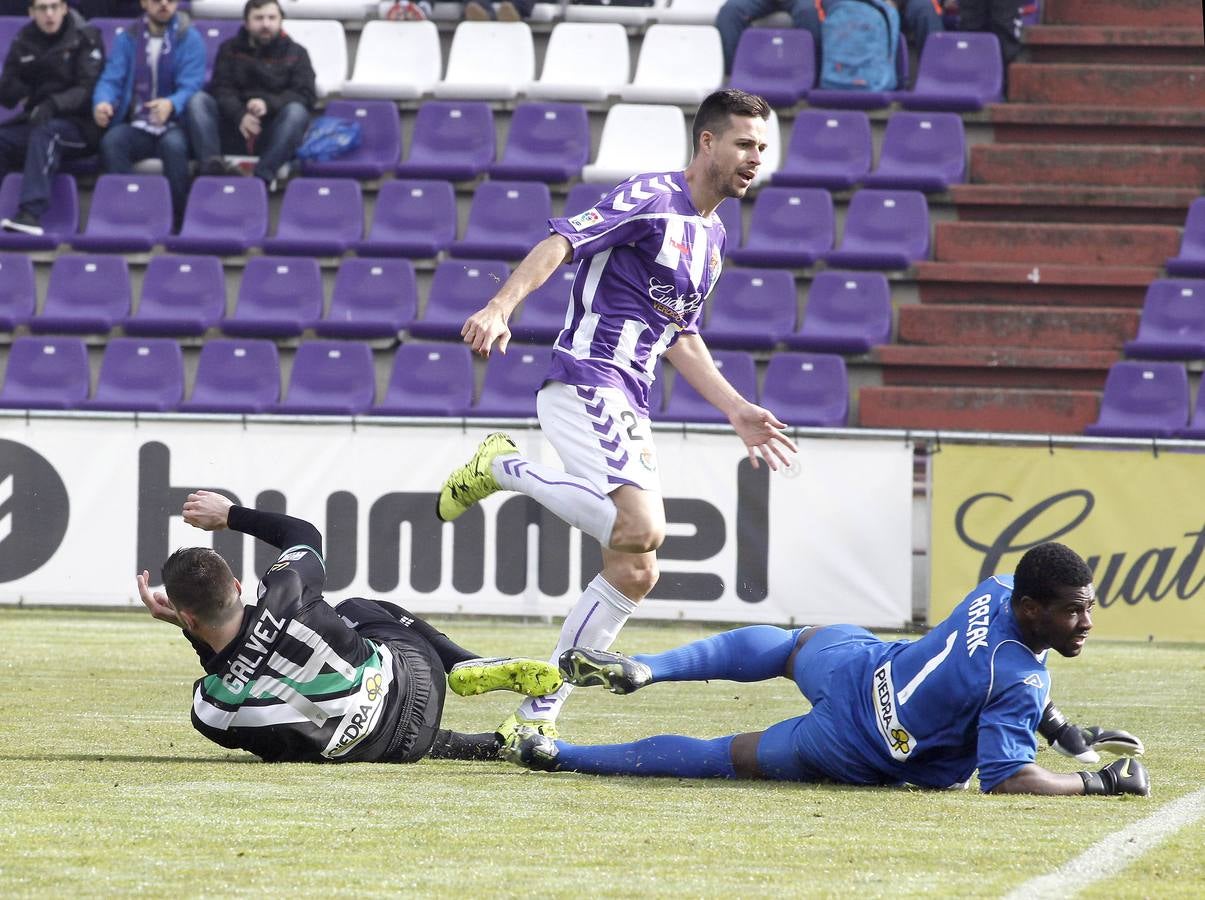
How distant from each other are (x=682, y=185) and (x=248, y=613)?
2.17 meters

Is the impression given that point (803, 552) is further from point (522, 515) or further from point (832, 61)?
point (832, 61)

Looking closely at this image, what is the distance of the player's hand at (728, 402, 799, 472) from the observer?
21.6 feet

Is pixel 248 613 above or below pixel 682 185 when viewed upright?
below

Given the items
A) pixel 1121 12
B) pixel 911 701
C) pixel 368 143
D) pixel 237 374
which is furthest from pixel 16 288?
pixel 911 701

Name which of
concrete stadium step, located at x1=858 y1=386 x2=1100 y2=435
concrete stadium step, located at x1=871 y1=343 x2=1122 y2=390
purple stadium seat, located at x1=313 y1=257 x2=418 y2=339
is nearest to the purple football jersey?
concrete stadium step, located at x1=858 y1=386 x2=1100 y2=435

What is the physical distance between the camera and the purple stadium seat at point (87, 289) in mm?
15859

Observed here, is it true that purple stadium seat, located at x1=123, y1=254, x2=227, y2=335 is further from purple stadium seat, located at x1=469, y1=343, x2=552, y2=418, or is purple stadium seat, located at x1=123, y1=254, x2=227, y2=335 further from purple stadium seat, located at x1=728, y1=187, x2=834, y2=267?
purple stadium seat, located at x1=728, y1=187, x2=834, y2=267

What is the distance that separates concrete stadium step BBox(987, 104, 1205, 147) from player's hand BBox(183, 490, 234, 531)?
39.4ft

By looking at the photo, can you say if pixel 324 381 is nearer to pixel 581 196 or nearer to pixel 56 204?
pixel 581 196

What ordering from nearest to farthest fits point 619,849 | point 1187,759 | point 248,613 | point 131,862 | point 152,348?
point 131,862 < point 619,849 < point 248,613 < point 1187,759 < point 152,348

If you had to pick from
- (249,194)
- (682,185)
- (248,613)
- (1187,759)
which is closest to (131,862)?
(248,613)

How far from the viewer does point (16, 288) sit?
1598 cm

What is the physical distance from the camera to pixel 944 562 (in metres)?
12.2

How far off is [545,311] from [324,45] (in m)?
4.42
